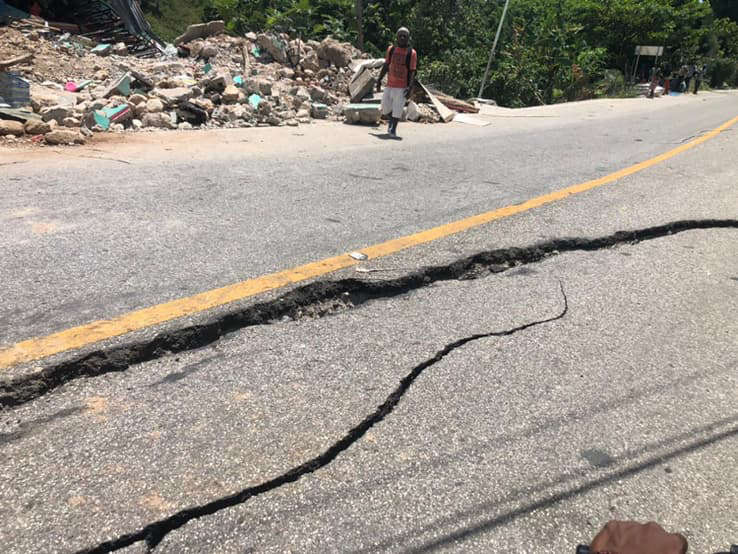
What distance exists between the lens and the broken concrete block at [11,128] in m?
5.99

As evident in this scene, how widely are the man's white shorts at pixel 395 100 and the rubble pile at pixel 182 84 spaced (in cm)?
73

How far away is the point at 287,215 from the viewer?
13.4ft

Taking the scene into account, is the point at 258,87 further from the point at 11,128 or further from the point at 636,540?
the point at 636,540

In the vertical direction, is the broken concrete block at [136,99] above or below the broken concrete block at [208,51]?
below

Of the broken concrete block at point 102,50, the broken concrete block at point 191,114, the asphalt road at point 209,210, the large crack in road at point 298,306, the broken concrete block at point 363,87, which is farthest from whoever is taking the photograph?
the broken concrete block at point 102,50

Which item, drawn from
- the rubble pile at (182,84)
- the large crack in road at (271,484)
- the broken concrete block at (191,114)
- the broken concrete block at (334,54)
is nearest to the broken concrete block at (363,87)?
the rubble pile at (182,84)

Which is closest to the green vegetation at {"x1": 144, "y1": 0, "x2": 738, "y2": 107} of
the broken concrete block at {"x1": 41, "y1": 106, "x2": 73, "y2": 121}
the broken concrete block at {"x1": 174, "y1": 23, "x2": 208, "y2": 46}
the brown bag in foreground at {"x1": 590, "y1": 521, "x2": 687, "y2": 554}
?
the broken concrete block at {"x1": 174, "y1": 23, "x2": 208, "y2": 46}

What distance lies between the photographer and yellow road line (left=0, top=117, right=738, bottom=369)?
219 centimetres

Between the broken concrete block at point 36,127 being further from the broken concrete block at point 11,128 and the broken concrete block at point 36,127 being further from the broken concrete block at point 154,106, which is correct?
the broken concrete block at point 154,106

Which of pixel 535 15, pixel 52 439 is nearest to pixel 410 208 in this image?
pixel 52 439

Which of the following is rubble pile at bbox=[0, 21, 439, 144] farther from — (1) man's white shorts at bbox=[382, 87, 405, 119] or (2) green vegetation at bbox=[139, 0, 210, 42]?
(2) green vegetation at bbox=[139, 0, 210, 42]

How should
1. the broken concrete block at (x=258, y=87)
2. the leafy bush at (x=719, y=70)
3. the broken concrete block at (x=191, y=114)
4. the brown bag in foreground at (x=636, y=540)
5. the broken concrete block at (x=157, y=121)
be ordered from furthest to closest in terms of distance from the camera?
the leafy bush at (x=719, y=70)
the broken concrete block at (x=258, y=87)
the broken concrete block at (x=191, y=114)
the broken concrete block at (x=157, y=121)
the brown bag in foreground at (x=636, y=540)

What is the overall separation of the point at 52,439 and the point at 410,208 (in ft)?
10.5

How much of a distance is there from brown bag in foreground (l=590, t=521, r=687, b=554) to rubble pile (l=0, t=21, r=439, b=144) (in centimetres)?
635
